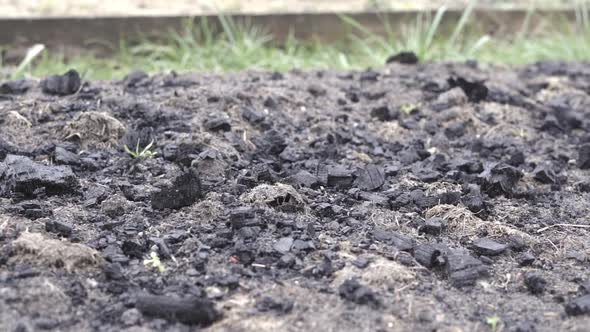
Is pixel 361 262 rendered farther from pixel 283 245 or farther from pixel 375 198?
pixel 375 198

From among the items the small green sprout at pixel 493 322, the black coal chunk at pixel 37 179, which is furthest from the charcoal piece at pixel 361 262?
the black coal chunk at pixel 37 179

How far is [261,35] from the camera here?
472cm

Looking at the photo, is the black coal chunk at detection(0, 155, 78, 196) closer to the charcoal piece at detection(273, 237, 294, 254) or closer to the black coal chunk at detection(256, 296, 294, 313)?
the charcoal piece at detection(273, 237, 294, 254)

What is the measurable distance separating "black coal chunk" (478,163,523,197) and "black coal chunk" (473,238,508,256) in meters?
0.41

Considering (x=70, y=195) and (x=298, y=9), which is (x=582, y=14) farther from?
(x=70, y=195)

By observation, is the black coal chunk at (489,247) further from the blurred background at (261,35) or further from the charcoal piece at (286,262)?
the blurred background at (261,35)

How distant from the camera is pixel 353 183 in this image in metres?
2.60

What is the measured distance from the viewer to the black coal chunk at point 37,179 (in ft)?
7.57

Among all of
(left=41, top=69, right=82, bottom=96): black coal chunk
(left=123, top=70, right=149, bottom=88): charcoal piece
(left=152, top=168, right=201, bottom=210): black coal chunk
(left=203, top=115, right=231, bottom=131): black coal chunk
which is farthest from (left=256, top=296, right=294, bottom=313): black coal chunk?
(left=123, top=70, right=149, bottom=88): charcoal piece

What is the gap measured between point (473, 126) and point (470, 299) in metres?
1.49

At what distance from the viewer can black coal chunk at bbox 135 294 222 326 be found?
180 cm

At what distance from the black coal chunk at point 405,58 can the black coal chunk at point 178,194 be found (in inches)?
83.8

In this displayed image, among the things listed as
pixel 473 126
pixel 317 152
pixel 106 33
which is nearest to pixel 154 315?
pixel 317 152

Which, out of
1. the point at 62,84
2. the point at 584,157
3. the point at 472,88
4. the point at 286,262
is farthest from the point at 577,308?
the point at 62,84
